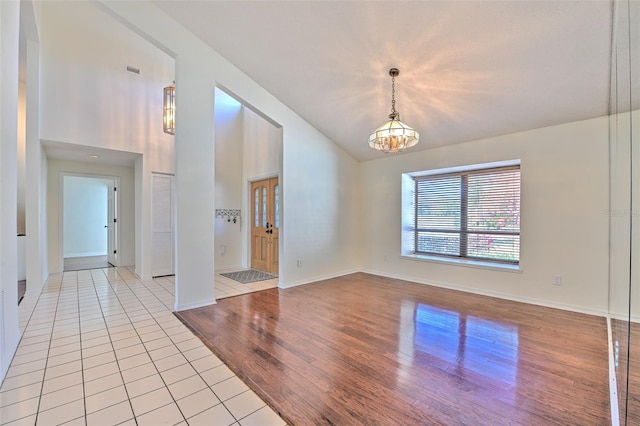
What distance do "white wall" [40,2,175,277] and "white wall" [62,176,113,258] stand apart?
9.91 ft

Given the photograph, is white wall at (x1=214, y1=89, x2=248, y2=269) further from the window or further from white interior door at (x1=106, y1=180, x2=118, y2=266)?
the window

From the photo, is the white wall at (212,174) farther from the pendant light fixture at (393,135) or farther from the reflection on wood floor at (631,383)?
the reflection on wood floor at (631,383)

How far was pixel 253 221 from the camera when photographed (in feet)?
20.5

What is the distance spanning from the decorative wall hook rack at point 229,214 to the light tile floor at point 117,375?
2.87m

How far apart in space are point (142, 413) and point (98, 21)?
19.7ft

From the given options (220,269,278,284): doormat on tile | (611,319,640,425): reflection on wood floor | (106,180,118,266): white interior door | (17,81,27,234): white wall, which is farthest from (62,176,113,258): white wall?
(611,319,640,425): reflection on wood floor

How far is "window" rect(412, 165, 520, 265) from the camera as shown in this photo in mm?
4113

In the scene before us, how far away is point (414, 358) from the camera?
88.3 inches

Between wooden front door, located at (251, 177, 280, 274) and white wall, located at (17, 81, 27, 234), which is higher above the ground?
white wall, located at (17, 81, 27, 234)

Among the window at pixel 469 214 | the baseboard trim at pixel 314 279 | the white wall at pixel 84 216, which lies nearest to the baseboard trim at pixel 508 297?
the window at pixel 469 214

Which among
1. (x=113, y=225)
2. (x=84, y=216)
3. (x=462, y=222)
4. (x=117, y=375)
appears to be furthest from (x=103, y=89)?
(x=462, y=222)

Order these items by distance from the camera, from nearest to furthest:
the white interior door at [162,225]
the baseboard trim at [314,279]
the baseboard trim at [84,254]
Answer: the baseboard trim at [314,279]
the white interior door at [162,225]
the baseboard trim at [84,254]

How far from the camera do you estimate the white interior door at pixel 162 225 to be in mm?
5207

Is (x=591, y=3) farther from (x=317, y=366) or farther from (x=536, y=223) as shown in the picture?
(x=317, y=366)
